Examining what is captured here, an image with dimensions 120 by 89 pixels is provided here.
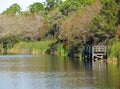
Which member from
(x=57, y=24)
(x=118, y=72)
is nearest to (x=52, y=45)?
(x=57, y=24)

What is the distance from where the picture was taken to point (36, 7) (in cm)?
14025

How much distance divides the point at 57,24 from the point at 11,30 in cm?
1792

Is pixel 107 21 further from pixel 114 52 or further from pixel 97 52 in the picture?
pixel 114 52

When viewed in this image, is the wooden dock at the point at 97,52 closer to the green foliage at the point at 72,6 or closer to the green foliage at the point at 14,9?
the green foliage at the point at 72,6

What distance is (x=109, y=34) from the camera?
220 ft

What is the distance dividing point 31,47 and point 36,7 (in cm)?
3681

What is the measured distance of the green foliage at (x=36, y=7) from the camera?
138 meters

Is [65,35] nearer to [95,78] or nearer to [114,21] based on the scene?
[114,21]

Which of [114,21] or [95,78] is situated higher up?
[114,21]

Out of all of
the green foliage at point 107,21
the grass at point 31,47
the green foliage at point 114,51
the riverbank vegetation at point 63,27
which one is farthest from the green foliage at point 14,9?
the green foliage at point 114,51

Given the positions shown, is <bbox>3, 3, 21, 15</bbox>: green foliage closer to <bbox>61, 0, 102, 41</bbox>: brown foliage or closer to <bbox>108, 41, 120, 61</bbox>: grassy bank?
<bbox>61, 0, 102, 41</bbox>: brown foliage

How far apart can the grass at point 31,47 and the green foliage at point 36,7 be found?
28.1m

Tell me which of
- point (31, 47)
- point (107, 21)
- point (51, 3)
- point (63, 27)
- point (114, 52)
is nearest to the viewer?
point (114, 52)

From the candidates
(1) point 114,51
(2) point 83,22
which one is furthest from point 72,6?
(1) point 114,51
